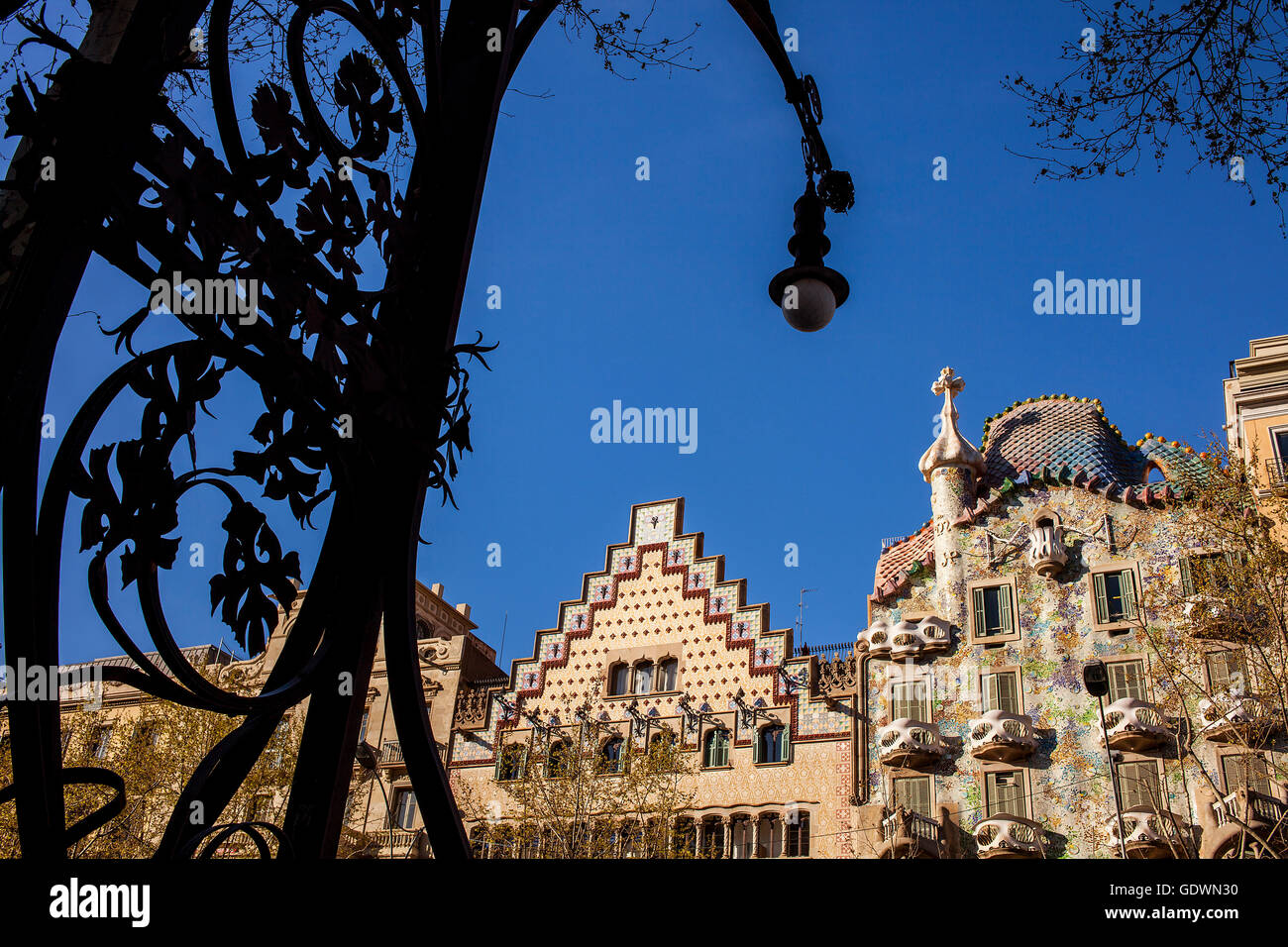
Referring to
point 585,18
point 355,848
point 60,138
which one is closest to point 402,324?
point 60,138

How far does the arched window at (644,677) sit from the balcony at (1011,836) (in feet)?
28.7

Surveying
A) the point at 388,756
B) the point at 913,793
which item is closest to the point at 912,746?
the point at 913,793

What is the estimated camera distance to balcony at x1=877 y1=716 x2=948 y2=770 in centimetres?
2189

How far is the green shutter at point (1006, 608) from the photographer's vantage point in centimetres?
2328

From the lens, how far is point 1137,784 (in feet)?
67.2

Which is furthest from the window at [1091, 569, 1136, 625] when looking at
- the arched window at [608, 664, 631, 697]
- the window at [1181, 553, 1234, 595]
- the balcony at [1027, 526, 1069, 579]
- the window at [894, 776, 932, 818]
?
the arched window at [608, 664, 631, 697]

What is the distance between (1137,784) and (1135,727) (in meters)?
1.05

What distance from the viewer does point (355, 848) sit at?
77.6 ft

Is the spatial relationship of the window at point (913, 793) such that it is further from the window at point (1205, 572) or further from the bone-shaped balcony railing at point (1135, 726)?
the window at point (1205, 572)

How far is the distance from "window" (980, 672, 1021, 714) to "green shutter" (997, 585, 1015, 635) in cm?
98

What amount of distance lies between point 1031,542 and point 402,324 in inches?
914

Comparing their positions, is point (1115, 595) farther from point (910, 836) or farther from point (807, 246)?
point (807, 246)

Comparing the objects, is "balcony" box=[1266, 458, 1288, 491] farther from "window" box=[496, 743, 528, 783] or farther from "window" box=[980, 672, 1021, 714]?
"window" box=[496, 743, 528, 783]
